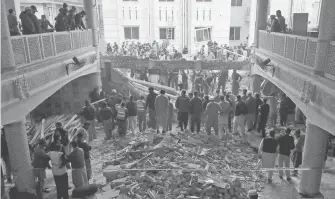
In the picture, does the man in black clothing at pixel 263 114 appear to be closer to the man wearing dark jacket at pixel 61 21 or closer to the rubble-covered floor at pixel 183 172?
the rubble-covered floor at pixel 183 172

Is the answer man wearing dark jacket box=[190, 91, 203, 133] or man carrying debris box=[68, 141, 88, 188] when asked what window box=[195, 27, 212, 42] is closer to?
man wearing dark jacket box=[190, 91, 203, 133]

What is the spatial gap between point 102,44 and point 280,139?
21.8 m

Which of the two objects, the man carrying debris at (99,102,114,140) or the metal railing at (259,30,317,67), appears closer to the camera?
the metal railing at (259,30,317,67)

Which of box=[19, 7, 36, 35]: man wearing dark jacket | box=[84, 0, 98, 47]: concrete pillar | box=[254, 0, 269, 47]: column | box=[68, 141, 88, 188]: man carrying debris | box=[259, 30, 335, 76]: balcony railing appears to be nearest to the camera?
box=[259, 30, 335, 76]: balcony railing

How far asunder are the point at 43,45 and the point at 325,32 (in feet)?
27.2

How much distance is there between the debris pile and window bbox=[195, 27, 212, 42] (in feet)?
61.8

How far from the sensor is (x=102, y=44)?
27609 millimetres

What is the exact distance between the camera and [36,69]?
9312mm

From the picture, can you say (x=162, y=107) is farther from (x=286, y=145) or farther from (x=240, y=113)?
(x=286, y=145)

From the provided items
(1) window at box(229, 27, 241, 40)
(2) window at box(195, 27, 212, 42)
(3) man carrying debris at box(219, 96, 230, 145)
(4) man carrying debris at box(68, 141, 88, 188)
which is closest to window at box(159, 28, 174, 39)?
(2) window at box(195, 27, 212, 42)

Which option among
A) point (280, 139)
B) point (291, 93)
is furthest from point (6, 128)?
point (291, 93)

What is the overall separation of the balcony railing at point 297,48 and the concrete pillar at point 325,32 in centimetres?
14

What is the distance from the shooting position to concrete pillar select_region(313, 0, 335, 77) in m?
7.02

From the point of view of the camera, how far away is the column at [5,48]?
288 inches
